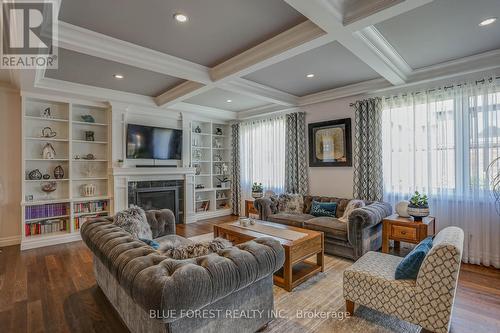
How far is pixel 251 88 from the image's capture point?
4.46 meters

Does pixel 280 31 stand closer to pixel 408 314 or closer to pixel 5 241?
pixel 408 314

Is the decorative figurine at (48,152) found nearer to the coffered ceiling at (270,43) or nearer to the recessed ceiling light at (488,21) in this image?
the coffered ceiling at (270,43)

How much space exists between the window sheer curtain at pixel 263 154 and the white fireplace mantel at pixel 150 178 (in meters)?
1.44

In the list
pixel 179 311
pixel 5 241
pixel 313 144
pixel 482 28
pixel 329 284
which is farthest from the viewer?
pixel 313 144

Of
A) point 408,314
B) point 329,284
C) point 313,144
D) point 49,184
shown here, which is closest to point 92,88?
point 49,184

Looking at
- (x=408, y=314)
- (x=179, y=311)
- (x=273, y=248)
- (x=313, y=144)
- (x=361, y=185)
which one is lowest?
(x=408, y=314)

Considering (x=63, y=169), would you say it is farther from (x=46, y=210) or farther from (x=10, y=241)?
(x=10, y=241)

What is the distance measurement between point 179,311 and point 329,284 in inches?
82.3

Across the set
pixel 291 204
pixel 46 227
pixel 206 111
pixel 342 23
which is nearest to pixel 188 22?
pixel 342 23

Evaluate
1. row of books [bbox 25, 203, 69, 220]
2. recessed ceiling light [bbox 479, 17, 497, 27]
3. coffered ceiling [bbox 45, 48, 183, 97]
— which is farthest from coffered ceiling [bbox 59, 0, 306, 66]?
row of books [bbox 25, 203, 69, 220]

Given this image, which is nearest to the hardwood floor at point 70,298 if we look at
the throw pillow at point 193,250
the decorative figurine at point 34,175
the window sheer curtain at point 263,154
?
the throw pillow at point 193,250

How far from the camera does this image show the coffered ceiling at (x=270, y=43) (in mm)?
2311

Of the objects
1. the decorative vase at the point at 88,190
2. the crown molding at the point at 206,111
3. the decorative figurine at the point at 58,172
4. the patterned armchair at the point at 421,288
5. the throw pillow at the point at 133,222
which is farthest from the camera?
the crown molding at the point at 206,111

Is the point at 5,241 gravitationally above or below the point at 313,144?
below
